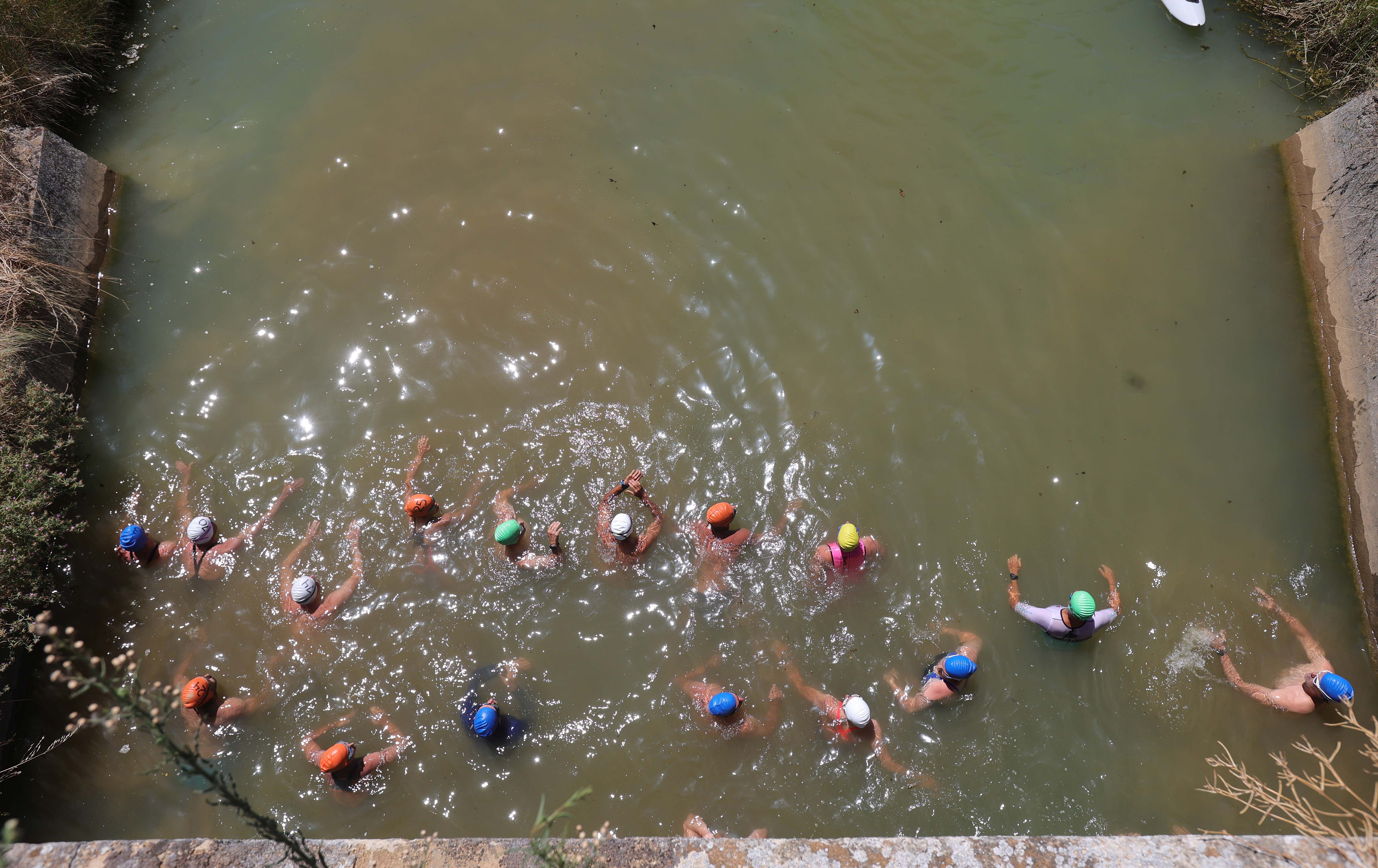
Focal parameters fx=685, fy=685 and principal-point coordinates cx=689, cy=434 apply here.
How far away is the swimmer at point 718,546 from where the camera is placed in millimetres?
6156

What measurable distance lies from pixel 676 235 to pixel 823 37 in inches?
121

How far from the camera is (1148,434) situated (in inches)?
257

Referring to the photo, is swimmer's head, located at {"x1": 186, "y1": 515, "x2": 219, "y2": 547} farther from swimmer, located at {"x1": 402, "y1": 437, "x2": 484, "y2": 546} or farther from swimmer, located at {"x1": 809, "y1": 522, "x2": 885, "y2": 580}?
swimmer, located at {"x1": 809, "y1": 522, "x2": 885, "y2": 580}

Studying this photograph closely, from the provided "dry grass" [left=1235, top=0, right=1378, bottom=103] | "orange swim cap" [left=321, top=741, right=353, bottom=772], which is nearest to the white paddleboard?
"dry grass" [left=1235, top=0, right=1378, bottom=103]

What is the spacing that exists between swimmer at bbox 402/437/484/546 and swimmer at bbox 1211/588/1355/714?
6761mm

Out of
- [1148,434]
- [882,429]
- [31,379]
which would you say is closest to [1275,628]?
[1148,434]

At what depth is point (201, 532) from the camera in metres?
6.19

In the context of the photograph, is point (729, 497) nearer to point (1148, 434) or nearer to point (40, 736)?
point (1148, 434)

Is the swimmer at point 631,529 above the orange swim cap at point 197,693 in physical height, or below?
above

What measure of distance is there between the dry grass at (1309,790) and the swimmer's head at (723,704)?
353 centimetres

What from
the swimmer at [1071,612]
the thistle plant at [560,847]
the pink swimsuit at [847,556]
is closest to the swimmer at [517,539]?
the thistle plant at [560,847]

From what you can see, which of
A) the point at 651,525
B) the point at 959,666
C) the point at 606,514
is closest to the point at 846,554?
the point at 959,666

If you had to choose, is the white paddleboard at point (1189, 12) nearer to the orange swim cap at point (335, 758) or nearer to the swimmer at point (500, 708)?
the swimmer at point (500, 708)

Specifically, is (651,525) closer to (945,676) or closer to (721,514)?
(721,514)
